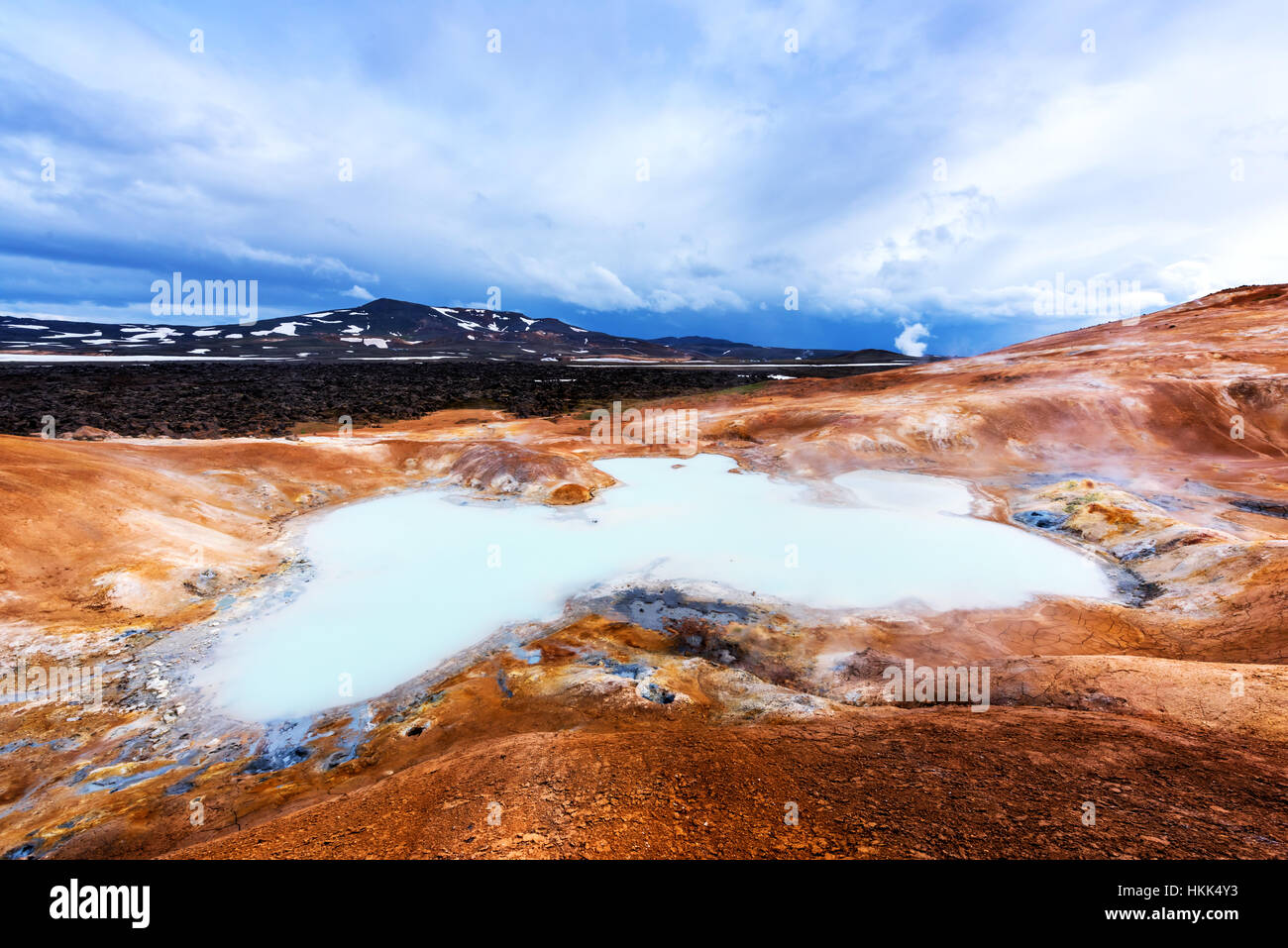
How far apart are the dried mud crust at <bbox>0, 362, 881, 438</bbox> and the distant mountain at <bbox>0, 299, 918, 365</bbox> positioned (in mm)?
30987

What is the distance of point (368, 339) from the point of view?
12925 centimetres

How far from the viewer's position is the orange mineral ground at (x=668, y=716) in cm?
457

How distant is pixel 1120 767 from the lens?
5.13 metres

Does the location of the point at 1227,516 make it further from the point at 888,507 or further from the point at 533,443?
the point at 533,443

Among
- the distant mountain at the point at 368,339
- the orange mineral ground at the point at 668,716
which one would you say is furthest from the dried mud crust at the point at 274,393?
the distant mountain at the point at 368,339

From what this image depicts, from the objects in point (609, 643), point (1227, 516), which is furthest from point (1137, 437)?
point (609, 643)

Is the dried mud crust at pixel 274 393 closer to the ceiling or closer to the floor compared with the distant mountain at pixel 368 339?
closer to the floor

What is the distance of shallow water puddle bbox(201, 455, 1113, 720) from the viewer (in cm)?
1053

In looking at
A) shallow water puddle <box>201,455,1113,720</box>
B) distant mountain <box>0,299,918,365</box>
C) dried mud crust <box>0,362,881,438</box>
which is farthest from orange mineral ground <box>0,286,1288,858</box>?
distant mountain <box>0,299,918,365</box>

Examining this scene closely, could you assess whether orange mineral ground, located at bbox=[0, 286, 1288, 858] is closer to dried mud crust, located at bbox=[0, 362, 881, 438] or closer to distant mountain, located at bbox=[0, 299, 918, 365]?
dried mud crust, located at bbox=[0, 362, 881, 438]

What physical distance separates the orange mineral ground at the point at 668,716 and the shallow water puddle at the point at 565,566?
37.2 inches

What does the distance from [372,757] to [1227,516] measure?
2436 centimetres

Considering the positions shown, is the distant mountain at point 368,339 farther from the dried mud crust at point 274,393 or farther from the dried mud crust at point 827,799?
the dried mud crust at point 827,799

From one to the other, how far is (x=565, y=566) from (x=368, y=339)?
138 metres
